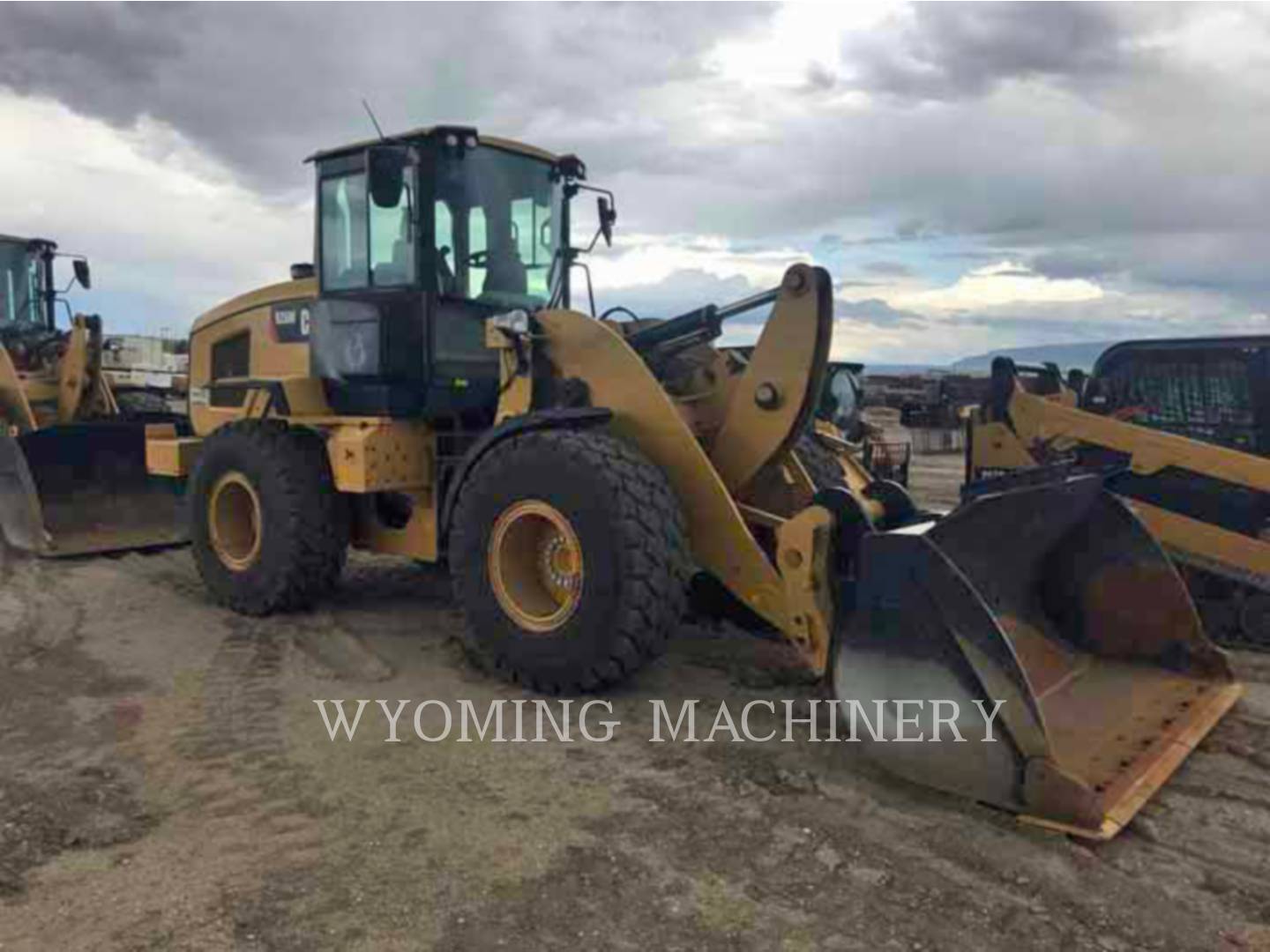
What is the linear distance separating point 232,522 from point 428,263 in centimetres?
217

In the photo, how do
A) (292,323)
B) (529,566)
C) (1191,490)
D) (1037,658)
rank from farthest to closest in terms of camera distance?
(292,323) < (1191,490) < (529,566) < (1037,658)

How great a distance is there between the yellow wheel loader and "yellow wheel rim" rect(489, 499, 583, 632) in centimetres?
406

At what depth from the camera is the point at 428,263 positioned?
5852 millimetres

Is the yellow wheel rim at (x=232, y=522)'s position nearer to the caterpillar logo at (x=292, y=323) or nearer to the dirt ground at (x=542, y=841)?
the caterpillar logo at (x=292, y=323)

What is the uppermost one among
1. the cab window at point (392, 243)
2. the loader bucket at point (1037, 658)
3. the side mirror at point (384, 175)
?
the side mirror at point (384, 175)

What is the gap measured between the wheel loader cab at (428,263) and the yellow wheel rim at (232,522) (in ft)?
2.70

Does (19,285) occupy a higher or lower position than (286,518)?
higher

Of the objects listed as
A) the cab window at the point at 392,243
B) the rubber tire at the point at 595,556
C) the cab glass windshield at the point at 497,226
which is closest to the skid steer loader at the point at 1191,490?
the rubber tire at the point at 595,556

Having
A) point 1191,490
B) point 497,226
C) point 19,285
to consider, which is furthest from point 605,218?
point 19,285

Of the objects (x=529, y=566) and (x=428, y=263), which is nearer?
(x=529, y=566)

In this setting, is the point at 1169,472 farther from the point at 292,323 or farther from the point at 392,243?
the point at 292,323

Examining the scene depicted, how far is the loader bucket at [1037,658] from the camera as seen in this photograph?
11.6ft

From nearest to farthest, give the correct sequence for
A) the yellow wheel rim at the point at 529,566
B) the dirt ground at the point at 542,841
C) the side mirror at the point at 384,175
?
the dirt ground at the point at 542,841 → the yellow wheel rim at the point at 529,566 → the side mirror at the point at 384,175

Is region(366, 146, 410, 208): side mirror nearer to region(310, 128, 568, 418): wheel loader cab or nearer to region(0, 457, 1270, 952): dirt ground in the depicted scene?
region(310, 128, 568, 418): wheel loader cab
